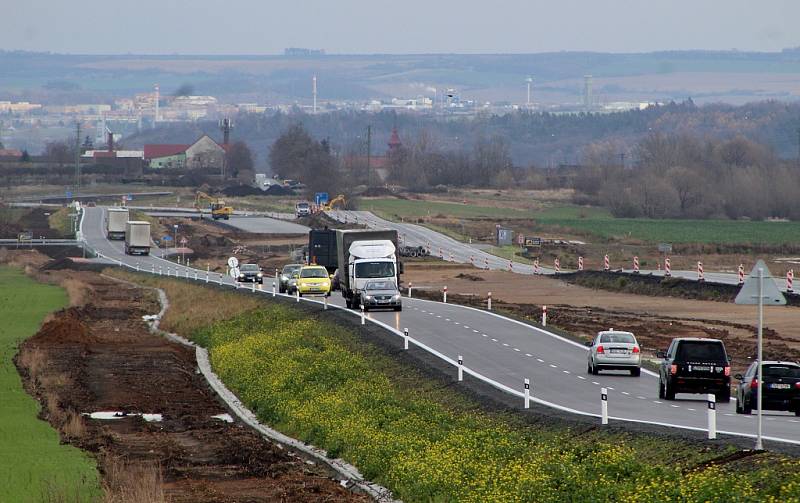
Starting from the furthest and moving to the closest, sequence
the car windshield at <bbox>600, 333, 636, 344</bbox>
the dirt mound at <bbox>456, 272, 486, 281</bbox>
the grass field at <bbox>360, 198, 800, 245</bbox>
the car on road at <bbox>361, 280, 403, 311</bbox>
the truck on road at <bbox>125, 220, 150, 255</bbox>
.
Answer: the grass field at <bbox>360, 198, 800, 245</bbox> < the truck on road at <bbox>125, 220, 150, 255</bbox> < the dirt mound at <bbox>456, 272, 486, 281</bbox> < the car on road at <bbox>361, 280, 403, 311</bbox> < the car windshield at <bbox>600, 333, 636, 344</bbox>

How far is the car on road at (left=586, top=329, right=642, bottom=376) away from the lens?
1590 inches

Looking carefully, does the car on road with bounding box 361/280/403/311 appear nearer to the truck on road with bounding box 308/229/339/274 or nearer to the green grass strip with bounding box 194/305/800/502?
the green grass strip with bounding box 194/305/800/502

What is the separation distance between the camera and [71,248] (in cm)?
13362

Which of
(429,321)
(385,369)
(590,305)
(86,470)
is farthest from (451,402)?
(590,305)

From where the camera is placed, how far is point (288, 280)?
250 feet

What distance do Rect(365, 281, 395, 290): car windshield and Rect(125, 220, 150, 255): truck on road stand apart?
2725 inches

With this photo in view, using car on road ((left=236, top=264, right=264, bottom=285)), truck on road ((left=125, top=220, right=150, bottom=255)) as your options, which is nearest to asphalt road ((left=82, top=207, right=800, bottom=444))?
car on road ((left=236, top=264, right=264, bottom=285))

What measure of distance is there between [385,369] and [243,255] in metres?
81.4

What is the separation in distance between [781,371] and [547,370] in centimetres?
1131

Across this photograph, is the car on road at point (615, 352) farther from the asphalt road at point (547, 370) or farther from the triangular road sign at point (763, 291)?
the triangular road sign at point (763, 291)

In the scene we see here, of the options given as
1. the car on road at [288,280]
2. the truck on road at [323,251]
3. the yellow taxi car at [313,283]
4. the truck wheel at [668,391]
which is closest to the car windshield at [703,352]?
the truck wheel at [668,391]

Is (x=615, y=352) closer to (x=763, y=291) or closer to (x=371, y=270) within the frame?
(x=763, y=291)

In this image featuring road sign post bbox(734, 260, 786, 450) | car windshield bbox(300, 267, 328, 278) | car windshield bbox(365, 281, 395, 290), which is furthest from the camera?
car windshield bbox(300, 267, 328, 278)

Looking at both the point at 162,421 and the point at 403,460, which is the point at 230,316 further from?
the point at 403,460
